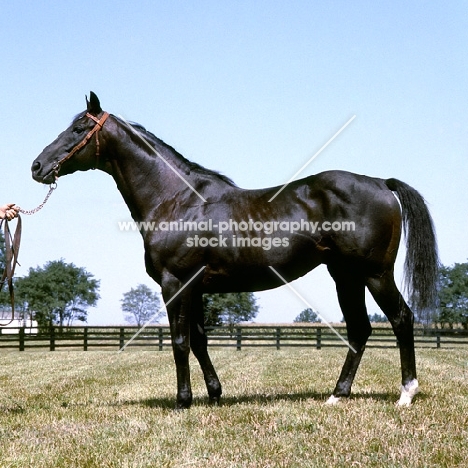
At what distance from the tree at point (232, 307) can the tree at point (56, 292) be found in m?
22.1

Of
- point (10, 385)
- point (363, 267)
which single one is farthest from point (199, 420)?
point (10, 385)

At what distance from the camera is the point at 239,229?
5.52 meters

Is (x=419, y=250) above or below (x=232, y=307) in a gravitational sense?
above

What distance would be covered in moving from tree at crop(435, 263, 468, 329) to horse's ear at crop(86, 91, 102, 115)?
71.3m

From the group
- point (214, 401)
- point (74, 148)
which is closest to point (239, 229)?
point (214, 401)

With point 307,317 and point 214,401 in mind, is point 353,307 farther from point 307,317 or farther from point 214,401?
point 307,317

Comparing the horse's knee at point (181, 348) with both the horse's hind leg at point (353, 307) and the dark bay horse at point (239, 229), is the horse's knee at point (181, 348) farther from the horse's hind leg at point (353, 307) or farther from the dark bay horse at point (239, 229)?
the horse's hind leg at point (353, 307)

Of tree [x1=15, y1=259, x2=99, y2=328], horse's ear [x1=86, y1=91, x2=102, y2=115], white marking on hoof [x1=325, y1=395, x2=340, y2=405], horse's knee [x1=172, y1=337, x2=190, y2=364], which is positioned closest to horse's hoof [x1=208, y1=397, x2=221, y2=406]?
horse's knee [x1=172, y1=337, x2=190, y2=364]

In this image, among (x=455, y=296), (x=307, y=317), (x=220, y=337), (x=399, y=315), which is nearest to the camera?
(x=399, y=315)

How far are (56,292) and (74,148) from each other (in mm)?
72809

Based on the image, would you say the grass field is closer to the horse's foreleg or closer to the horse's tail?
the horse's foreleg

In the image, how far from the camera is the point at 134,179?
596cm

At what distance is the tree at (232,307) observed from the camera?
60.4 meters

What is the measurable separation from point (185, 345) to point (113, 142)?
2360 mm
